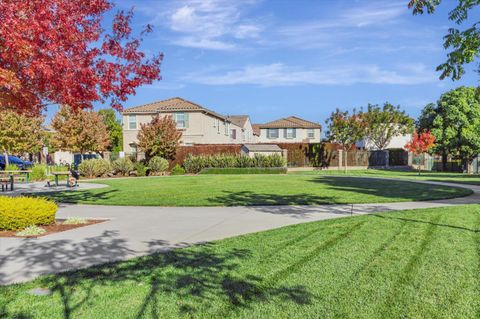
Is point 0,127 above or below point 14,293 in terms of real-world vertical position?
above

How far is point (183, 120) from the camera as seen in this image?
137ft

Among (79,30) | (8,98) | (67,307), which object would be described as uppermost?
(79,30)

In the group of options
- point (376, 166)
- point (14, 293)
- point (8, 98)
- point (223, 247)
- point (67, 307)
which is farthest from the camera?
point (376, 166)

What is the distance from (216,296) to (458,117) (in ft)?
136

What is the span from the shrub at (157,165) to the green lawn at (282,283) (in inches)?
1013

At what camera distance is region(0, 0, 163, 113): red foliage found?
769 cm

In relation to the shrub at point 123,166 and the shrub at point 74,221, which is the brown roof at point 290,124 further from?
the shrub at point 74,221

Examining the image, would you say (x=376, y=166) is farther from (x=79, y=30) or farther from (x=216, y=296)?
(x=216, y=296)

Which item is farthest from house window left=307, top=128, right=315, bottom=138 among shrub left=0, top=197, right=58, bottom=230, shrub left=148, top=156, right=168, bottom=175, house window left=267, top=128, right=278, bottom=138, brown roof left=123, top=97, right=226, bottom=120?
shrub left=0, top=197, right=58, bottom=230

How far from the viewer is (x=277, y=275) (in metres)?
5.17

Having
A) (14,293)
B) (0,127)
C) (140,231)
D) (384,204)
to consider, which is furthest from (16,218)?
(0,127)

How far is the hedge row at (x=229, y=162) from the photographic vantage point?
3427 cm

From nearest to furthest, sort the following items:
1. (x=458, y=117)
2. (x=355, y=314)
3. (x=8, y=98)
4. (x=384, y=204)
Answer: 1. (x=355, y=314)
2. (x=8, y=98)
3. (x=384, y=204)
4. (x=458, y=117)

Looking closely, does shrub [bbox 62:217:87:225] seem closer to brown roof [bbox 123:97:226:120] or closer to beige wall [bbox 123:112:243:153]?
beige wall [bbox 123:112:243:153]
